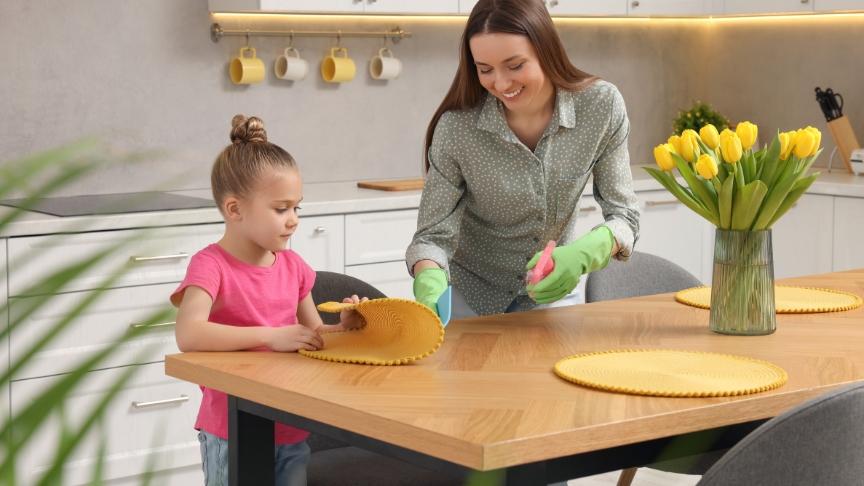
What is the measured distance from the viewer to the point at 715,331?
1.98m

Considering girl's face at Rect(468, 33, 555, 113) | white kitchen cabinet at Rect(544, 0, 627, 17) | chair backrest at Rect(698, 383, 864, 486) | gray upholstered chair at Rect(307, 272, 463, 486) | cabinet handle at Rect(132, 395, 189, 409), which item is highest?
white kitchen cabinet at Rect(544, 0, 627, 17)

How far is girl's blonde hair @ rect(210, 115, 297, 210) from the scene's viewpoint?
187 cm

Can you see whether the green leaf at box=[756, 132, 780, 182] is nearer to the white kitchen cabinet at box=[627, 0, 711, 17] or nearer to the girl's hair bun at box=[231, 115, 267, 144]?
the girl's hair bun at box=[231, 115, 267, 144]

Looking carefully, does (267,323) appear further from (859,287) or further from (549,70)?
(859,287)

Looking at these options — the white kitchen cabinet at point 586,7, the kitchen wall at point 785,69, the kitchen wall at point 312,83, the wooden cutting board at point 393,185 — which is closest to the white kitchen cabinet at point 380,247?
the wooden cutting board at point 393,185

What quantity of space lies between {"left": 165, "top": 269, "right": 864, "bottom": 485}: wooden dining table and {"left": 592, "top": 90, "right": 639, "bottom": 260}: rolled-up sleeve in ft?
0.95

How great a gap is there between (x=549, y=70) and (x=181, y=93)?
1983mm

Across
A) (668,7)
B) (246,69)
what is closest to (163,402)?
(246,69)

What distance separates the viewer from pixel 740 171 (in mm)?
1924

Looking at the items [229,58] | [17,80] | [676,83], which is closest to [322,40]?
[229,58]

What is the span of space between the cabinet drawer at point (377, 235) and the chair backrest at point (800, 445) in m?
2.28

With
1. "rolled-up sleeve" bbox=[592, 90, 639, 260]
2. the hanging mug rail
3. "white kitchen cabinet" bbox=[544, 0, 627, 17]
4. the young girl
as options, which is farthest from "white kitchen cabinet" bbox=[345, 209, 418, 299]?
the young girl

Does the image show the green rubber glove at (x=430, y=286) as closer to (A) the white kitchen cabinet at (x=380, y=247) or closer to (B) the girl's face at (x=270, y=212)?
(B) the girl's face at (x=270, y=212)

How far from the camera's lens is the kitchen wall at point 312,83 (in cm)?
366
